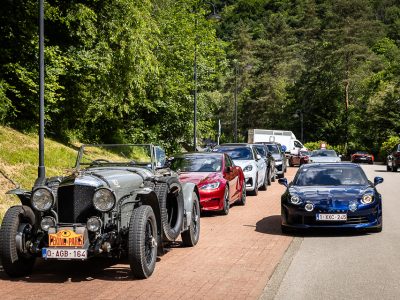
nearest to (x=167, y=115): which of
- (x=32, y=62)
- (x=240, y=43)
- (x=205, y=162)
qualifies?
(x=32, y=62)

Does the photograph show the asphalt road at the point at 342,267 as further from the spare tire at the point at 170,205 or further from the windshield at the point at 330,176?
the spare tire at the point at 170,205

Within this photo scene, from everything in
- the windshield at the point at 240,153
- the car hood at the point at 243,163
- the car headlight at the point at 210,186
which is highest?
the windshield at the point at 240,153

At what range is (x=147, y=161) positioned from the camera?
985cm

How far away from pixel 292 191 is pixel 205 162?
448 cm

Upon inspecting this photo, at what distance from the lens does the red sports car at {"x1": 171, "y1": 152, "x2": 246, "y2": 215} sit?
586 inches

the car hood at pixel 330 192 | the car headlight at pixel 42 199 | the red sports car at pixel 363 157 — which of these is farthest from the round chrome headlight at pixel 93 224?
the red sports car at pixel 363 157

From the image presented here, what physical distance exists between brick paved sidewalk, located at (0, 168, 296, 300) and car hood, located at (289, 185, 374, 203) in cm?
90

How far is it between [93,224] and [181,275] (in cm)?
134

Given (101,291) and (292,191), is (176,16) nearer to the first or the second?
(292,191)

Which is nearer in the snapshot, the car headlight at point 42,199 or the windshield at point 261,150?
the car headlight at point 42,199

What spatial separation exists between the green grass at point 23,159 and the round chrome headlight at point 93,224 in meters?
7.36

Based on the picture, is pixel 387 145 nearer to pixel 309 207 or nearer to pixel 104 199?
pixel 309 207

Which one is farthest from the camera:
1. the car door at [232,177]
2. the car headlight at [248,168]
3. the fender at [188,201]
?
the car headlight at [248,168]

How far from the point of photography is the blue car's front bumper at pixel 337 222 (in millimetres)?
11367
